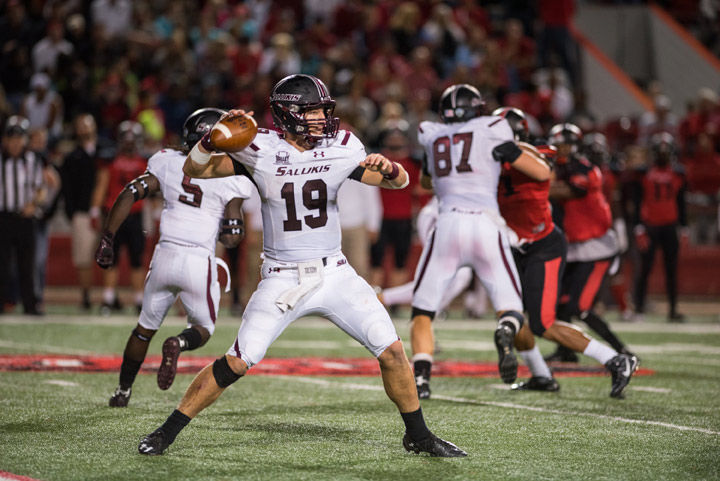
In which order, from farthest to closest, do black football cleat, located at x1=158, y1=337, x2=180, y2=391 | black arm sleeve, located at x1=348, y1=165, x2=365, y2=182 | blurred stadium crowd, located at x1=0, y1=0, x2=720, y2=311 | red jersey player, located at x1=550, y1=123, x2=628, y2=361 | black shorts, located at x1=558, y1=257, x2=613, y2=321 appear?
blurred stadium crowd, located at x1=0, y1=0, x2=720, y2=311
black shorts, located at x1=558, y1=257, x2=613, y2=321
red jersey player, located at x1=550, y1=123, x2=628, y2=361
black football cleat, located at x1=158, y1=337, x2=180, y2=391
black arm sleeve, located at x1=348, y1=165, x2=365, y2=182

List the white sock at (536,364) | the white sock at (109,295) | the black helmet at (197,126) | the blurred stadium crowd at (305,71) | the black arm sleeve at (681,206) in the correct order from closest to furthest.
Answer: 1. the black helmet at (197,126)
2. the white sock at (536,364)
3. the white sock at (109,295)
4. the black arm sleeve at (681,206)
5. the blurred stadium crowd at (305,71)

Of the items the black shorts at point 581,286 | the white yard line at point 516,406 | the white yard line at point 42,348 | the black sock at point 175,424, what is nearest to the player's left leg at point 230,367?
the black sock at point 175,424

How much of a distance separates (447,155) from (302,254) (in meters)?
2.09

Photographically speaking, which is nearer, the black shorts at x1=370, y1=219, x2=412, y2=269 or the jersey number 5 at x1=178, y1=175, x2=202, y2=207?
the jersey number 5 at x1=178, y1=175, x2=202, y2=207

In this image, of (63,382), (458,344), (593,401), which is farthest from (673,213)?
(63,382)

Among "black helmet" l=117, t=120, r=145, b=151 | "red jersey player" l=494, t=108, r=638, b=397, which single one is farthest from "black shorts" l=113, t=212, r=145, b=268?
"red jersey player" l=494, t=108, r=638, b=397

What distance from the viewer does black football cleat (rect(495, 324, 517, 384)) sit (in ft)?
19.6

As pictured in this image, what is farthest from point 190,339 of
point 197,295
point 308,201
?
point 308,201

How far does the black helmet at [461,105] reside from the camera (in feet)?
22.4

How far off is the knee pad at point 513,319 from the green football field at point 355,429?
502 mm

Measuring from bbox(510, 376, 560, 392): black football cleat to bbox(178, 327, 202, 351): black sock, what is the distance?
7.31 feet

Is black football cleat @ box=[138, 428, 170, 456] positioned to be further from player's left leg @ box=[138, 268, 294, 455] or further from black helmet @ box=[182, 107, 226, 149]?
black helmet @ box=[182, 107, 226, 149]

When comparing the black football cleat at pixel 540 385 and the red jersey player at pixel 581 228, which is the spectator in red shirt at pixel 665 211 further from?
the black football cleat at pixel 540 385

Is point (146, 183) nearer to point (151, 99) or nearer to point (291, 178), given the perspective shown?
point (291, 178)
